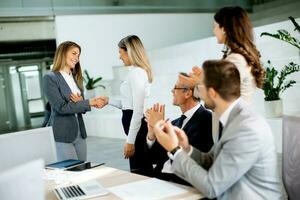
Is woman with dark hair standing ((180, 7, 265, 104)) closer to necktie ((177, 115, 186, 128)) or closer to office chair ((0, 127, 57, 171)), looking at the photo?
necktie ((177, 115, 186, 128))

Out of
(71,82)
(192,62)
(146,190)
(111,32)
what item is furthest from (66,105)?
(111,32)

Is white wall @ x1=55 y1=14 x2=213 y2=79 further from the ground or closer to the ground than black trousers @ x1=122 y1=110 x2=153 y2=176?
further from the ground

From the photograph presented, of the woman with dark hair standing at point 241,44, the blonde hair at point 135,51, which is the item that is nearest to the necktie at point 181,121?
the woman with dark hair standing at point 241,44

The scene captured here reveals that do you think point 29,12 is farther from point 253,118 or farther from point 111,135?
point 253,118

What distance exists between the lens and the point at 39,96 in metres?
9.75

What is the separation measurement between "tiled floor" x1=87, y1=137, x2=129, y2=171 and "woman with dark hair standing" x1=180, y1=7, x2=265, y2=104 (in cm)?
283

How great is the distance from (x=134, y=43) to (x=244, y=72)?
97 centimetres

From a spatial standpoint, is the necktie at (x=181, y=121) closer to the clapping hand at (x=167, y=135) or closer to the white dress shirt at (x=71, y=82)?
the clapping hand at (x=167, y=135)

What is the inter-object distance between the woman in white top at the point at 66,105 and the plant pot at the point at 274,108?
257 cm

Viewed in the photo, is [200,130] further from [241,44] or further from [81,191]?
[81,191]

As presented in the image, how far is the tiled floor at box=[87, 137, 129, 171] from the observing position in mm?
4793

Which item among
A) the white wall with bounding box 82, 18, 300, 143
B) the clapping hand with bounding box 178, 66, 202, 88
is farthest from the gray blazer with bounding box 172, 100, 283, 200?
the white wall with bounding box 82, 18, 300, 143

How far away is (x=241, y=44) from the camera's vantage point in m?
1.85

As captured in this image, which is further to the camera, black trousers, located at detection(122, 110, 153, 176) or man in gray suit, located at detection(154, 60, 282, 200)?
black trousers, located at detection(122, 110, 153, 176)
